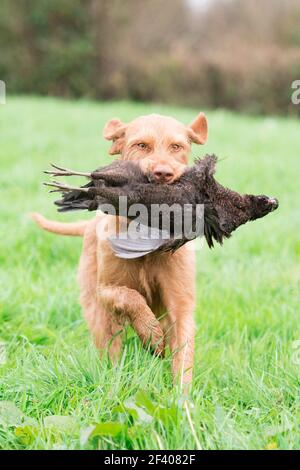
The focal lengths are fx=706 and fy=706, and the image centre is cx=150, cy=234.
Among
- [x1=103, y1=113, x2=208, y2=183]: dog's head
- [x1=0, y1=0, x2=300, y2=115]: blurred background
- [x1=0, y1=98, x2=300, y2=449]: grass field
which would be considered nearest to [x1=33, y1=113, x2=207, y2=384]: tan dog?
[x1=103, y1=113, x2=208, y2=183]: dog's head

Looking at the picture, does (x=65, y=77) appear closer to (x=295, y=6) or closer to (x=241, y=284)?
(x=295, y=6)

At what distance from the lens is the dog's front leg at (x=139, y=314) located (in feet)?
11.4

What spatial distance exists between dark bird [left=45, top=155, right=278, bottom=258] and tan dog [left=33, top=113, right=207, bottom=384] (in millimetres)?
135

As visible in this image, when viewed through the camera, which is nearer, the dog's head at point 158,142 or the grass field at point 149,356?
the grass field at point 149,356

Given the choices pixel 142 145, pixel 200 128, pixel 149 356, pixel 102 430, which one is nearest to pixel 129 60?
pixel 200 128

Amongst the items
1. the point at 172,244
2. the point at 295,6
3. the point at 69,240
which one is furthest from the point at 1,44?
the point at 172,244

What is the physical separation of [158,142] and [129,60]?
19901 mm

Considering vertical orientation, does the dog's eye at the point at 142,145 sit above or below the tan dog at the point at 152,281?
above

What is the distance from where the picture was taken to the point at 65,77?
75.8 feet

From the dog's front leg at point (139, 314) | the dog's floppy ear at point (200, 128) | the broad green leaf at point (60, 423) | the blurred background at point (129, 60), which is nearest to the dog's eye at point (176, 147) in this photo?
the dog's floppy ear at point (200, 128)

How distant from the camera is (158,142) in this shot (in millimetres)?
3703

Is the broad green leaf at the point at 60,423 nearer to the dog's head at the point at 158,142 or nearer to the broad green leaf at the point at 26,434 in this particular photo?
the broad green leaf at the point at 26,434
